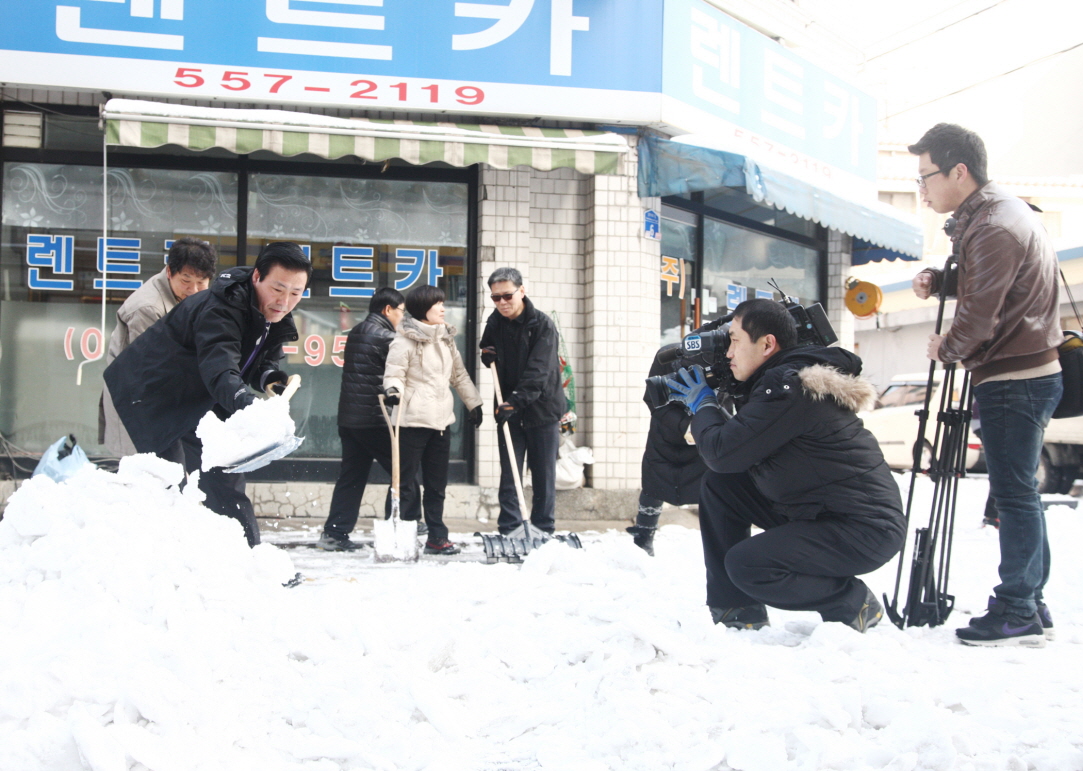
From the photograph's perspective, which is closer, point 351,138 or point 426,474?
point 426,474

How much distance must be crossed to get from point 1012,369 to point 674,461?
1.88 metres

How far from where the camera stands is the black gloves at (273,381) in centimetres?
342

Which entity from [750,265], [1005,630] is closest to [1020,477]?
[1005,630]

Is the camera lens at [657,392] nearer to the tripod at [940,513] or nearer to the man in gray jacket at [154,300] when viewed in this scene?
the tripod at [940,513]

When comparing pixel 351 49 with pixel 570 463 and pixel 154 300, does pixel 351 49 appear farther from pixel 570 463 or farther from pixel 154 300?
pixel 570 463

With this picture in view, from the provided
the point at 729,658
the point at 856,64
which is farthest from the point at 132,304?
the point at 856,64

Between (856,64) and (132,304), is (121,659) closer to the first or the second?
(132,304)

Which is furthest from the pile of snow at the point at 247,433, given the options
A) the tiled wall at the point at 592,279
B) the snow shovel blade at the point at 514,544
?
the tiled wall at the point at 592,279

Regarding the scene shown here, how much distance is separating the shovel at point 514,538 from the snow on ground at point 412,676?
4.51 ft

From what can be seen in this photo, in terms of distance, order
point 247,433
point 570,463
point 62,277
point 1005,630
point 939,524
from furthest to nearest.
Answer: point 570,463, point 62,277, point 939,524, point 1005,630, point 247,433

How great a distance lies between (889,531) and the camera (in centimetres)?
295

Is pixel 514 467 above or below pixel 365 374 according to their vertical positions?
below

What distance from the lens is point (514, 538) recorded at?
503 cm

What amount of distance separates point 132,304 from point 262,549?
6.54 ft
